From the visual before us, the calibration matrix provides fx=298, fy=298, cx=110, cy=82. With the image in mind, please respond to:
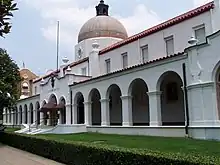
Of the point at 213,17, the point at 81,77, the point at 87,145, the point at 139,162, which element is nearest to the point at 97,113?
the point at 81,77

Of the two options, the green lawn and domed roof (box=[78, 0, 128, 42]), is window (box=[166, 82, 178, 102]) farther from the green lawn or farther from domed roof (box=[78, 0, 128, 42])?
domed roof (box=[78, 0, 128, 42])

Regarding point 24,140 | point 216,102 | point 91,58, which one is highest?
point 91,58

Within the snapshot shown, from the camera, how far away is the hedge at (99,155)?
7.27 metres

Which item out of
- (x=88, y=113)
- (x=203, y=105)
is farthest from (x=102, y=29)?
(x=203, y=105)

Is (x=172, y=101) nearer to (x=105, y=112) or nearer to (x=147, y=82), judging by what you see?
(x=147, y=82)

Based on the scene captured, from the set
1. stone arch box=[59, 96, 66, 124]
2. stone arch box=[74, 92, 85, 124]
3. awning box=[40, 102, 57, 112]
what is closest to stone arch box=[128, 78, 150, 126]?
stone arch box=[74, 92, 85, 124]

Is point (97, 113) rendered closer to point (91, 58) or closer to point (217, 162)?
point (91, 58)

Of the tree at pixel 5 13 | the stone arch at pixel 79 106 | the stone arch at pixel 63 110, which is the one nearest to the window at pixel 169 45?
the stone arch at pixel 79 106

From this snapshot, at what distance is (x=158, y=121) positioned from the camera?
20.7 meters

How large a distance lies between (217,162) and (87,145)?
19.1 ft

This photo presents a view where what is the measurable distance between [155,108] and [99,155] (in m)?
11.2

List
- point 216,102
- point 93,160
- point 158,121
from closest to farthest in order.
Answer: point 93,160 → point 216,102 → point 158,121

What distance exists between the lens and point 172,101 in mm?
24625

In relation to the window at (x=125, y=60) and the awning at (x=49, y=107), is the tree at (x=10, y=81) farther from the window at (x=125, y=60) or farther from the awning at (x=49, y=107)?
the window at (x=125, y=60)
